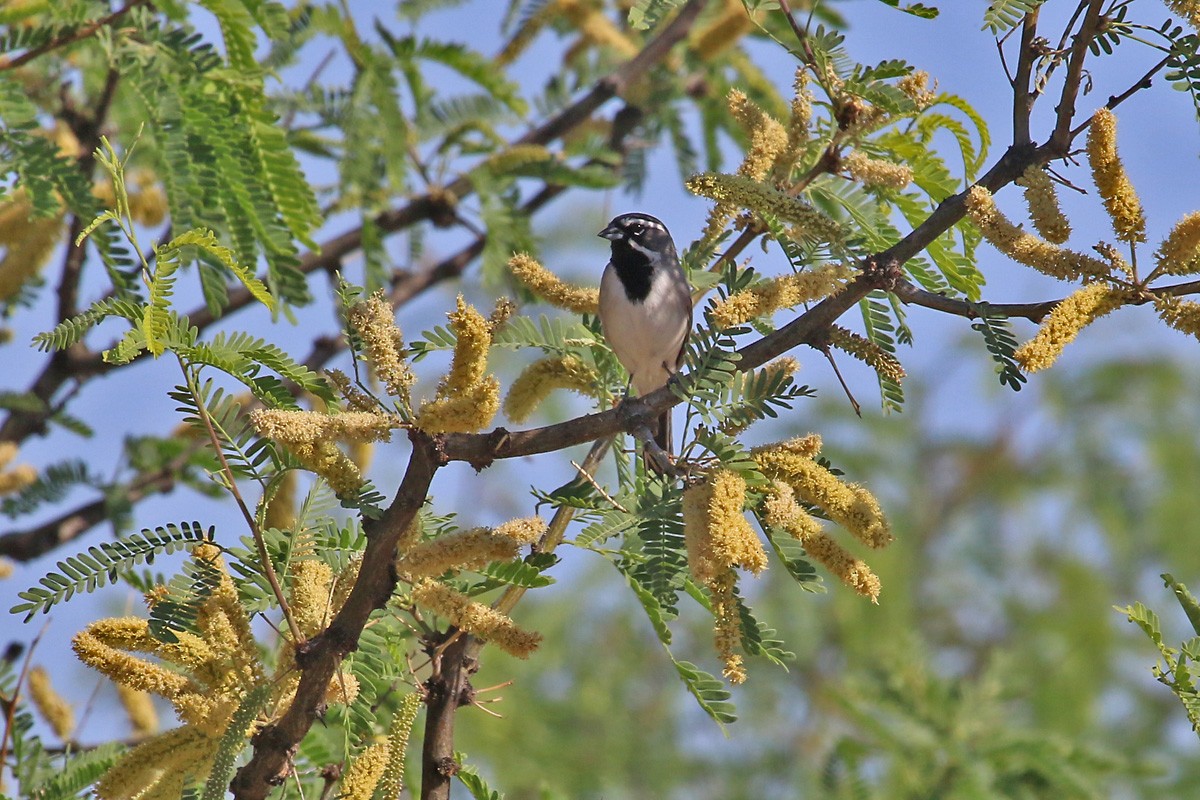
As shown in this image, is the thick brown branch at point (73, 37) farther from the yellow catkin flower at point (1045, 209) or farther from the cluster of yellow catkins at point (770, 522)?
the yellow catkin flower at point (1045, 209)

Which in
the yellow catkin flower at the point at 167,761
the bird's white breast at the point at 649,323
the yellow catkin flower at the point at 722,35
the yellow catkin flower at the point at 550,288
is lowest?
the yellow catkin flower at the point at 167,761

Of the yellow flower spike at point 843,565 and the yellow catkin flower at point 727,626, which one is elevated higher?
the yellow flower spike at point 843,565

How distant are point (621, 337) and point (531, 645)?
234 centimetres

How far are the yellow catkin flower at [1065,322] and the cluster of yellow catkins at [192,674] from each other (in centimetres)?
145

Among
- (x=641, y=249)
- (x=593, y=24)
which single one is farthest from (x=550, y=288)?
(x=593, y=24)

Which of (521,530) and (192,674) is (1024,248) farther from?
(192,674)

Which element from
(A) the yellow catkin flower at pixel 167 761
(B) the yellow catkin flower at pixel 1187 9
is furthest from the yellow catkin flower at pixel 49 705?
(B) the yellow catkin flower at pixel 1187 9

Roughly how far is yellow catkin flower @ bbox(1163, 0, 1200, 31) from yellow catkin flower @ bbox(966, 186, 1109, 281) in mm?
566

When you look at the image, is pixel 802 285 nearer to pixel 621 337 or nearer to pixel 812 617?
pixel 621 337

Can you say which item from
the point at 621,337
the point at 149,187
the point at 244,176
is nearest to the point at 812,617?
the point at 621,337

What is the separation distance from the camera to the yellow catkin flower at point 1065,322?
2197mm

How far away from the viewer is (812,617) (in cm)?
939

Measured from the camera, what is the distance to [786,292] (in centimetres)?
261

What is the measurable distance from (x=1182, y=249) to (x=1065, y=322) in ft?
0.87
